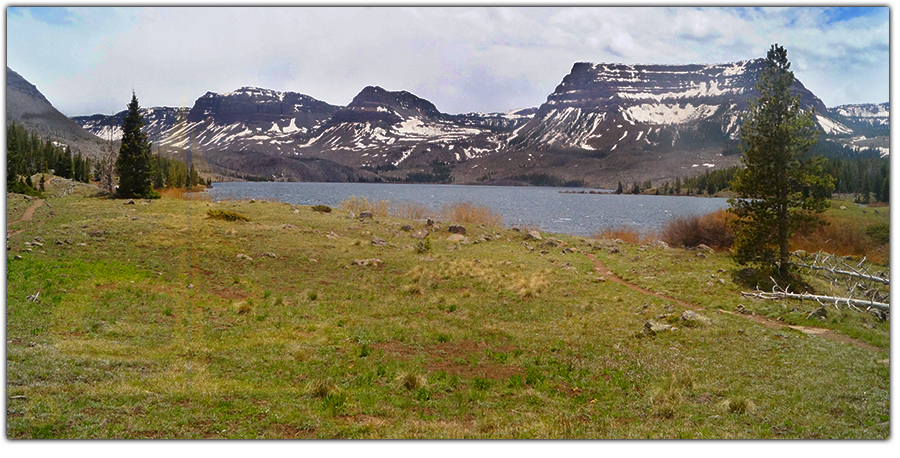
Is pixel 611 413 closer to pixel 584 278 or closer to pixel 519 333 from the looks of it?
pixel 519 333

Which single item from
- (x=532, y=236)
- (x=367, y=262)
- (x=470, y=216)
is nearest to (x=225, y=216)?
(x=367, y=262)

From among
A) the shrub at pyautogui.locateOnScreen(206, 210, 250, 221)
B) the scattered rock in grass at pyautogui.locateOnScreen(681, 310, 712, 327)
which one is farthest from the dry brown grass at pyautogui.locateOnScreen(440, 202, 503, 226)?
the scattered rock in grass at pyautogui.locateOnScreen(681, 310, 712, 327)

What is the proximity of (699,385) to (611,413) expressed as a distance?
2215 millimetres

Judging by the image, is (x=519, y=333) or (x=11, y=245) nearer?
(x=519, y=333)

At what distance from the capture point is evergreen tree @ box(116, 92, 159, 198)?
38969mm

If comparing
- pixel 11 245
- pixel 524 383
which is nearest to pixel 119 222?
pixel 11 245

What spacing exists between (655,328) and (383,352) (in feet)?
24.2

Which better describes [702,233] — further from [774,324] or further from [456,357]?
[456,357]

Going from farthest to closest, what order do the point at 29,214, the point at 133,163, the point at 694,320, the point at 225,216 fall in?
the point at 133,163, the point at 225,216, the point at 29,214, the point at 694,320

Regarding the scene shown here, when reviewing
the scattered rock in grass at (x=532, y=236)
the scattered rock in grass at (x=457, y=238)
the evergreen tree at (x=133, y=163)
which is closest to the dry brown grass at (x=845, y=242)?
the scattered rock in grass at (x=532, y=236)

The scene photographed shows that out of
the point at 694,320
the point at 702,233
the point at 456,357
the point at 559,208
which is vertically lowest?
the point at 456,357

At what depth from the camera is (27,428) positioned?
18.9ft

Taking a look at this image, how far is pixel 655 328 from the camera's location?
13305 mm

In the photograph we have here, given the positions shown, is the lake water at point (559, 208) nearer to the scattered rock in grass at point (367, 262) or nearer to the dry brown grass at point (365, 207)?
the dry brown grass at point (365, 207)
